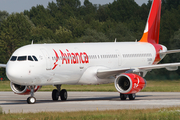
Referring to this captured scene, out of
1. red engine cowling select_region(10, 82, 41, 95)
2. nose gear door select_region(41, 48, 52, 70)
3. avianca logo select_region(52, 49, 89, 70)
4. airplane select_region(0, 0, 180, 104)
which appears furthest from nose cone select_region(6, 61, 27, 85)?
red engine cowling select_region(10, 82, 41, 95)

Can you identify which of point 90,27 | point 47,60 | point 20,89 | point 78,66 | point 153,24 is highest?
point 90,27

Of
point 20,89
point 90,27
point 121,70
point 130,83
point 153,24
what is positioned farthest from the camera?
point 90,27

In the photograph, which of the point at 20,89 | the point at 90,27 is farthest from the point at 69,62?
the point at 90,27

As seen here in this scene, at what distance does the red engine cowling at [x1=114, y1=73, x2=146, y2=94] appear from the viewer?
2866 cm

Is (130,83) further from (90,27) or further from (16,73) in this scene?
(90,27)

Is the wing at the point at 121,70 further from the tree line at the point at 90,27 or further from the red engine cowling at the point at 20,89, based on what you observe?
the tree line at the point at 90,27

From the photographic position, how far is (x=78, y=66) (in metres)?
29.7

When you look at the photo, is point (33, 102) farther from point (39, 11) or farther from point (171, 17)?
point (39, 11)

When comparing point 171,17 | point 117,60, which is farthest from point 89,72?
point 171,17

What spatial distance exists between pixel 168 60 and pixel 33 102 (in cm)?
4842

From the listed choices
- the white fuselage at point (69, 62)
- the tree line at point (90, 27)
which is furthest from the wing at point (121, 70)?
the tree line at point (90, 27)

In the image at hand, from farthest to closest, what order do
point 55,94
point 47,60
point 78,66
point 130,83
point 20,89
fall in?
point 55,94 < point 20,89 < point 78,66 < point 130,83 < point 47,60

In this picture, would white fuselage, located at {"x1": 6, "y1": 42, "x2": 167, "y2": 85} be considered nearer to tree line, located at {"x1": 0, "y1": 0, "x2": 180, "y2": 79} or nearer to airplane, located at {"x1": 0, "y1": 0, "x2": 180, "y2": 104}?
airplane, located at {"x1": 0, "y1": 0, "x2": 180, "y2": 104}

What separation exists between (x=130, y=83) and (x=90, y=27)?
3360 inches
